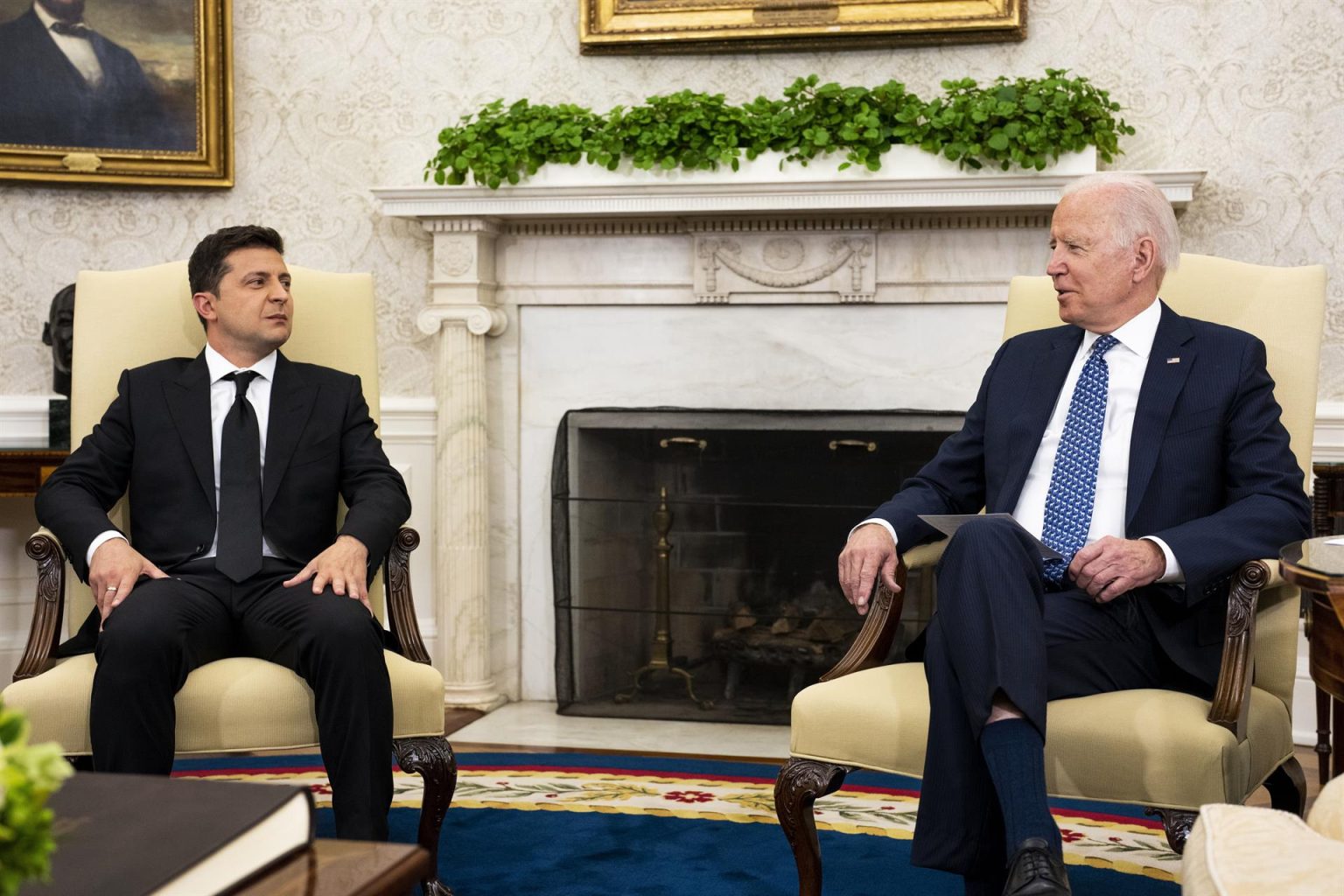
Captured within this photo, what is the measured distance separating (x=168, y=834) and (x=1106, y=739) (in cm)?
147

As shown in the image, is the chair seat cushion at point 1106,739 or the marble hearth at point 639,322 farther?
the marble hearth at point 639,322

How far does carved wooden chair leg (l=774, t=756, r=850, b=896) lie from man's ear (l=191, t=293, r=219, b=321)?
1.57 meters

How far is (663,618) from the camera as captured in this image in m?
4.43

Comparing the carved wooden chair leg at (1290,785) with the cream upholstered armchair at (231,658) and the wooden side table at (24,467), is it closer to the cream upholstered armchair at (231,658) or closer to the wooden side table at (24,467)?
the cream upholstered armchair at (231,658)

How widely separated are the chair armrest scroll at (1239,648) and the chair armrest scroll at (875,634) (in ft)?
1.82

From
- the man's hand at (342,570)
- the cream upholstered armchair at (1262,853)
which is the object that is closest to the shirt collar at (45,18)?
the man's hand at (342,570)

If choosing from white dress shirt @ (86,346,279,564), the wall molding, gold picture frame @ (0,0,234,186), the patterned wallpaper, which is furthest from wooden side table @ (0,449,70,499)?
white dress shirt @ (86,346,279,564)

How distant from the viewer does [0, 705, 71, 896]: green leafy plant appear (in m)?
0.83

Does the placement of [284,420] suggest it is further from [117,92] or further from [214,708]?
[117,92]

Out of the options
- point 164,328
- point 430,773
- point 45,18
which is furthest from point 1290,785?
point 45,18

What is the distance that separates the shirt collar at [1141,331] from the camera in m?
2.60

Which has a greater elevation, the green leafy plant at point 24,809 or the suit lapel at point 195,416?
the suit lapel at point 195,416

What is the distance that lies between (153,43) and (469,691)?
242 cm

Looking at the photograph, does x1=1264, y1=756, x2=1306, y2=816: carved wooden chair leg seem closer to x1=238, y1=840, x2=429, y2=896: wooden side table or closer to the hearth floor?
the hearth floor
